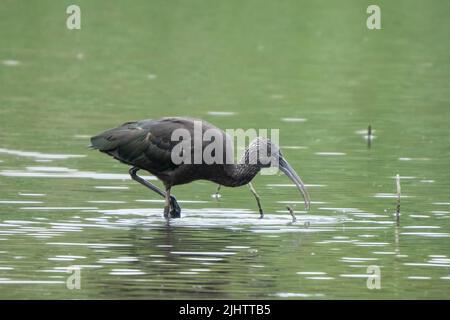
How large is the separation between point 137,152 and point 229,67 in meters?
15.8

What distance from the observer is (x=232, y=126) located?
24016mm

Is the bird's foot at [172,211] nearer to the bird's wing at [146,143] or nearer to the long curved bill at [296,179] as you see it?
the bird's wing at [146,143]

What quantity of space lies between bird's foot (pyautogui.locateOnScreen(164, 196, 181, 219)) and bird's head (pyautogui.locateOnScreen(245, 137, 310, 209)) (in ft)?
3.44

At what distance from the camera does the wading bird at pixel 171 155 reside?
56.6ft

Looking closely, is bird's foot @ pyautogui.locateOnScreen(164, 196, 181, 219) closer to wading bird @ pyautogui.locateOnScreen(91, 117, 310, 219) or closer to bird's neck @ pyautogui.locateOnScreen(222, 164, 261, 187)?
wading bird @ pyautogui.locateOnScreen(91, 117, 310, 219)

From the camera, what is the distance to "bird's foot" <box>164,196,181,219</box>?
1706 centimetres

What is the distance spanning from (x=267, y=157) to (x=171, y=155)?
1193mm

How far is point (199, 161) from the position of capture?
17141 millimetres

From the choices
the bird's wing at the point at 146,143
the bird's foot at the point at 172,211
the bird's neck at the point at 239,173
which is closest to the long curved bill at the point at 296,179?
the bird's neck at the point at 239,173

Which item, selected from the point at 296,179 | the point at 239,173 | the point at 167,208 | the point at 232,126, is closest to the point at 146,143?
the point at 167,208

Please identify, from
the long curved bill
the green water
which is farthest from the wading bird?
the green water

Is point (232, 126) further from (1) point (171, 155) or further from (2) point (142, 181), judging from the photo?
(1) point (171, 155)
